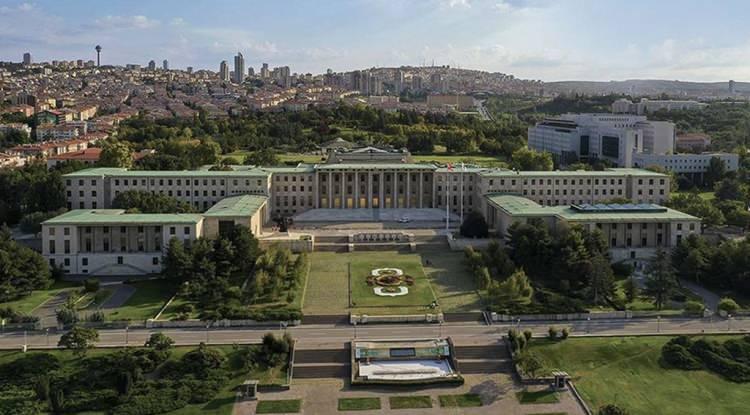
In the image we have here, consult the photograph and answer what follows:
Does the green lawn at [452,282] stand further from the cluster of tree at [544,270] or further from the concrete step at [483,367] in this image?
the concrete step at [483,367]

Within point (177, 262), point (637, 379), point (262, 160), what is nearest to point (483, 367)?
point (637, 379)

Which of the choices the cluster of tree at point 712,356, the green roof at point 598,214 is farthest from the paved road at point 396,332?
the green roof at point 598,214

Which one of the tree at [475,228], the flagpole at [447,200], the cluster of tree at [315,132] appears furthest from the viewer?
the cluster of tree at [315,132]

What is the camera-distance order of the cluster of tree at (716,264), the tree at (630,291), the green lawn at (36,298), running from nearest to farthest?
the green lawn at (36,298) < the tree at (630,291) < the cluster of tree at (716,264)

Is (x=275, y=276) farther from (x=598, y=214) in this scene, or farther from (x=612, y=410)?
(x=598, y=214)

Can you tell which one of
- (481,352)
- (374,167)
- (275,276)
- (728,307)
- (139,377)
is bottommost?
(139,377)

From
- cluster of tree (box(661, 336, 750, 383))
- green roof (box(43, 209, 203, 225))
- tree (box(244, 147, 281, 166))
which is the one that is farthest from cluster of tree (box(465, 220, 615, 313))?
tree (box(244, 147, 281, 166))
